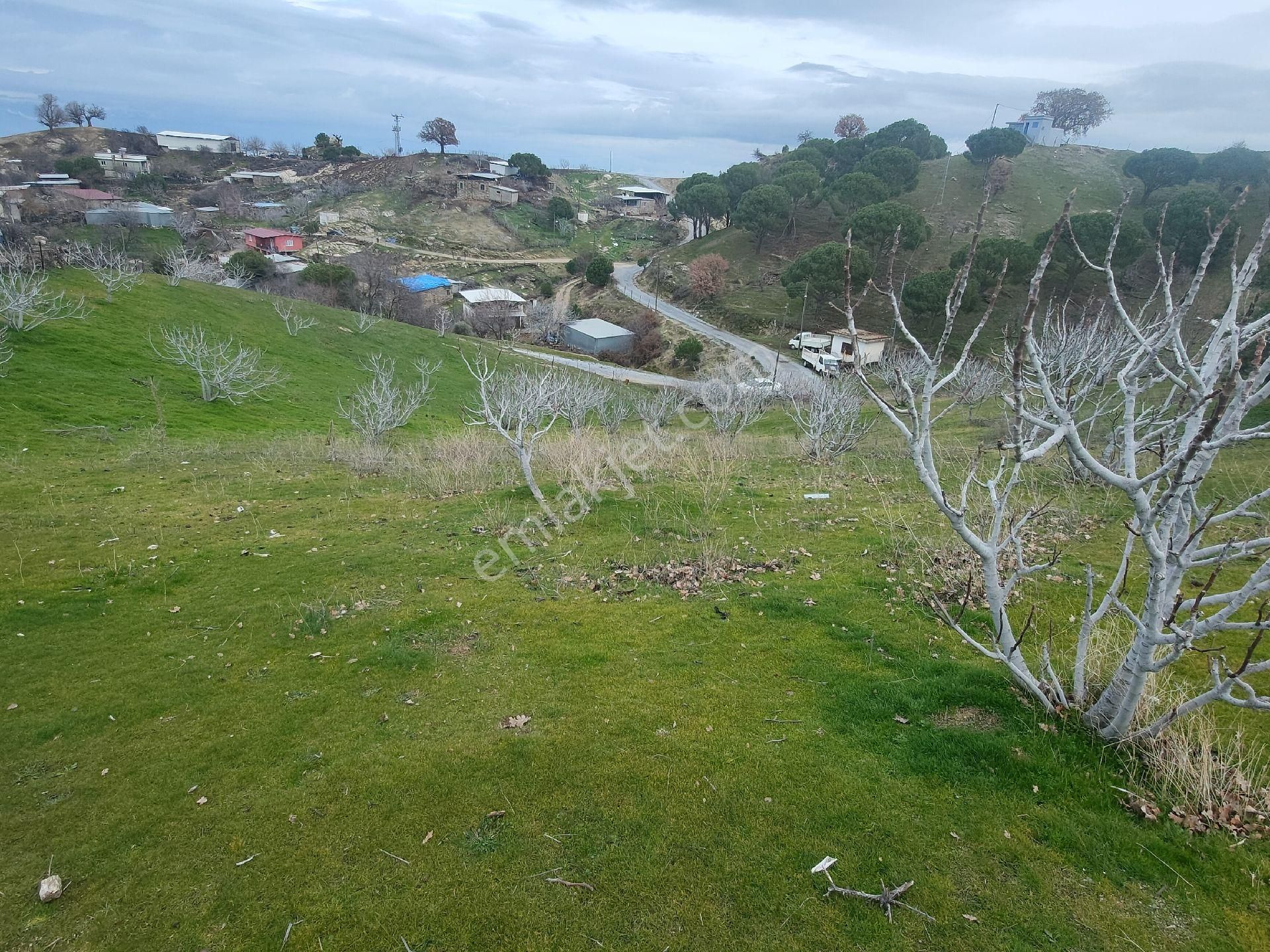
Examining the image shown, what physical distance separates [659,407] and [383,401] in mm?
10502

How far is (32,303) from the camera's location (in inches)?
912

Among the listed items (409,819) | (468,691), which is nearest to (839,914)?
(409,819)

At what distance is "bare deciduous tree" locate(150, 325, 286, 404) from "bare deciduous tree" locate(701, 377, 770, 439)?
1736 cm

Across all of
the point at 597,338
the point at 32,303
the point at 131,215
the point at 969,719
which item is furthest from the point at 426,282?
the point at 969,719

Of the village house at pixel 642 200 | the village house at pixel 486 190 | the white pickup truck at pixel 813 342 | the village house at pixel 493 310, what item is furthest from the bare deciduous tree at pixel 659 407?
the village house at pixel 642 200

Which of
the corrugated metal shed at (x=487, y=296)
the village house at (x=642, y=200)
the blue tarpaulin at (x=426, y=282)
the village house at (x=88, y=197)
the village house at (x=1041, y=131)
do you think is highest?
the village house at (x=1041, y=131)

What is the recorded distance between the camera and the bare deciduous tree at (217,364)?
2353 cm

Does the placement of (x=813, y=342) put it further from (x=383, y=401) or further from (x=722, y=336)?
(x=383, y=401)

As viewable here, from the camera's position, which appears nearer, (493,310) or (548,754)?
(548,754)

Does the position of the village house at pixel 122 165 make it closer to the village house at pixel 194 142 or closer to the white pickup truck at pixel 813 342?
the village house at pixel 194 142

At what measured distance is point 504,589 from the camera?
824 cm

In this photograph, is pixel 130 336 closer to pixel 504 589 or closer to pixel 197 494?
pixel 197 494

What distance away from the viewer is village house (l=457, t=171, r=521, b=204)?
84.9m

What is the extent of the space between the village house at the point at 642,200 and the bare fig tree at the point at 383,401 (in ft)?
250
